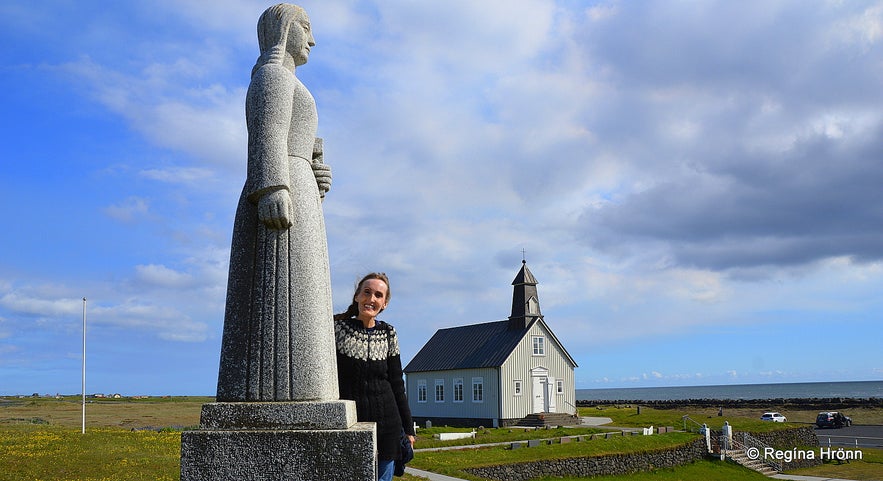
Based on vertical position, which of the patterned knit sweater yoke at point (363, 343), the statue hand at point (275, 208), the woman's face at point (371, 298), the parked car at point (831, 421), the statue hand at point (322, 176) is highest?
the statue hand at point (322, 176)

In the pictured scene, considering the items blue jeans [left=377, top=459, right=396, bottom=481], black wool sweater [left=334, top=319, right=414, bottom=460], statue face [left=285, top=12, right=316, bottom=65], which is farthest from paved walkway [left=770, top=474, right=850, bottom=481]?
statue face [left=285, top=12, right=316, bottom=65]

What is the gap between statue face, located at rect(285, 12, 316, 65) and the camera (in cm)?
511

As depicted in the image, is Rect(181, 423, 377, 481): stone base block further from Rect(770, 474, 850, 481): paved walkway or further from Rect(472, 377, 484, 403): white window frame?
Rect(472, 377, 484, 403): white window frame

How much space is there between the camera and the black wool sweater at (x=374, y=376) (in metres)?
4.79

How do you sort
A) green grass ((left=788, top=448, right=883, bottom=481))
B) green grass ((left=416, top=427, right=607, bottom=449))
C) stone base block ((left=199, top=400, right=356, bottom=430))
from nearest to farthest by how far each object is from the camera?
stone base block ((left=199, top=400, right=356, bottom=430)), green grass ((left=416, top=427, right=607, bottom=449)), green grass ((left=788, top=448, right=883, bottom=481))

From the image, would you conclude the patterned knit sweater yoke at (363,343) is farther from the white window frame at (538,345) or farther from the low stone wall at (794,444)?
the white window frame at (538,345)

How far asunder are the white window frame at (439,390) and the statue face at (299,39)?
37.1 metres

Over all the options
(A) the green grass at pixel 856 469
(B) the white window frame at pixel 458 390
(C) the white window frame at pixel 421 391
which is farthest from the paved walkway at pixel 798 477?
(C) the white window frame at pixel 421 391

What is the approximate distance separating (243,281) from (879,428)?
2345 inches

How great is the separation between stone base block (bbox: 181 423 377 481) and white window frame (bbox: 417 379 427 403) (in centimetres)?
3898

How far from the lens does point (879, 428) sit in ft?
169

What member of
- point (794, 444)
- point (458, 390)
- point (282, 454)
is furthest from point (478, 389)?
point (282, 454)

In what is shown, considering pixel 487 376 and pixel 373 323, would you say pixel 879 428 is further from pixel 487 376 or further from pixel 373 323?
pixel 373 323

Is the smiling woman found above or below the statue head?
below
